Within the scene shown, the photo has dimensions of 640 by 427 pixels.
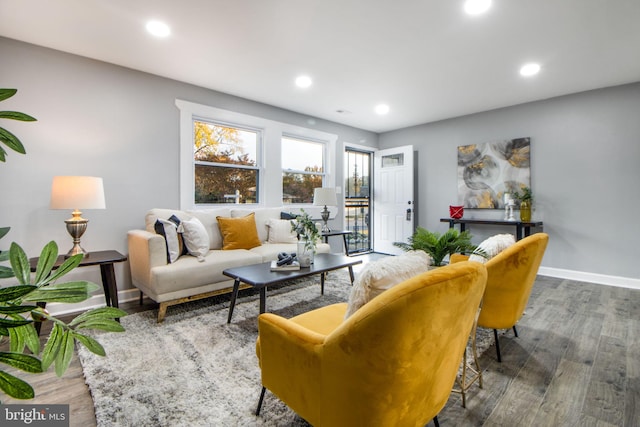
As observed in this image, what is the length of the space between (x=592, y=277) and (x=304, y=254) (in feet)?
12.5

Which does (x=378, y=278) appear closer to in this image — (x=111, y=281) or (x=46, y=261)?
(x=46, y=261)

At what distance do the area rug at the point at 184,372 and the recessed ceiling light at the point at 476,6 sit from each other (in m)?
2.44

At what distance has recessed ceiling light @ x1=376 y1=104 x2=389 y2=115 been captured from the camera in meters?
4.50

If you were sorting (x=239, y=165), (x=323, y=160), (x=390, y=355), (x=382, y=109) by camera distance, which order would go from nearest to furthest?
(x=390, y=355)
(x=239, y=165)
(x=382, y=109)
(x=323, y=160)

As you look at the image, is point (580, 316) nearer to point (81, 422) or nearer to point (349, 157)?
point (81, 422)

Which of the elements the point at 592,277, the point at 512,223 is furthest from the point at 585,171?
the point at 592,277

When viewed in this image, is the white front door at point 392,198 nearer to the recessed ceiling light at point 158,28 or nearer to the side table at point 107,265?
the recessed ceiling light at point 158,28

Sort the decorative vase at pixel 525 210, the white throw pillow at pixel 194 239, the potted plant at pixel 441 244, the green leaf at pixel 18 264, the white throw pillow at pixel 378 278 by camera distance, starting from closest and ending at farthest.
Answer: the green leaf at pixel 18 264 < the white throw pillow at pixel 378 278 < the potted plant at pixel 441 244 < the white throw pillow at pixel 194 239 < the decorative vase at pixel 525 210

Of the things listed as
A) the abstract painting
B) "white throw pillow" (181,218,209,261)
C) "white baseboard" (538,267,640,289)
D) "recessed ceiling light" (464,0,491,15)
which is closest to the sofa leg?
"white throw pillow" (181,218,209,261)

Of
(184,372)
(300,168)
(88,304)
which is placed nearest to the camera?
(184,372)

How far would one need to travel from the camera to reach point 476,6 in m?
2.22

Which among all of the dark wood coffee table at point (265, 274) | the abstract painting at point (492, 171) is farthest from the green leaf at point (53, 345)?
the abstract painting at point (492, 171)

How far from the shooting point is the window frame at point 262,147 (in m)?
3.64

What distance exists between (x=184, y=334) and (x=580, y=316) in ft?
11.3
